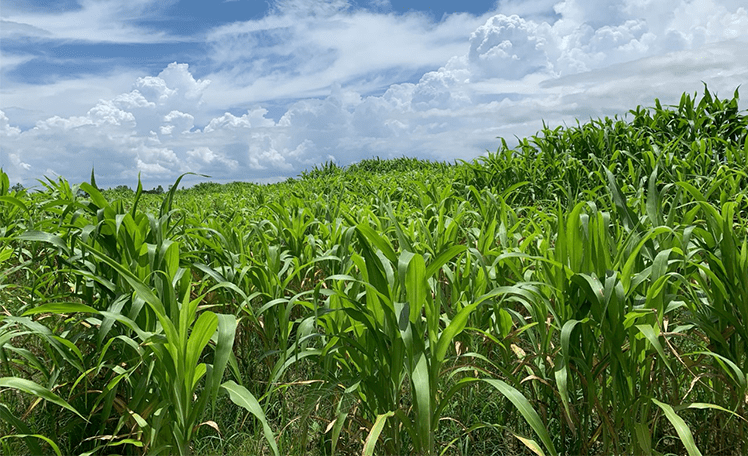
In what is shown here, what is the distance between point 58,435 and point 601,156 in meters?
4.91

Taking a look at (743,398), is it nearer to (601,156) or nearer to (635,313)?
(635,313)

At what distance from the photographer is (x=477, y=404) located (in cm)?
186

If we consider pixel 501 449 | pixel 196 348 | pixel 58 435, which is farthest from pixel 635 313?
pixel 58 435

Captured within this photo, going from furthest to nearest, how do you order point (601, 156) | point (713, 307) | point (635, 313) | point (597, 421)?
point (601, 156)
point (597, 421)
point (713, 307)
point (635, 313)

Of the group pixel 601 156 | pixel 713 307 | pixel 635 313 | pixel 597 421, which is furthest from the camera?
pixel 601 156

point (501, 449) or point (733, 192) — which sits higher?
point (733, 192)

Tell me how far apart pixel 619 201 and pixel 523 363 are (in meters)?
0.75

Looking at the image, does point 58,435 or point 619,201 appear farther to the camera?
point 619,201

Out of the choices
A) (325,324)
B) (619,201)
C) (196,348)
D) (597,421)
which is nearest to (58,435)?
(196,348)

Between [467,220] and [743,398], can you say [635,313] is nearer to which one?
[743,398]

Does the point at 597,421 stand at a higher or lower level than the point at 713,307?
lower

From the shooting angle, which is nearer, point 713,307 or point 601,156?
point 713,307

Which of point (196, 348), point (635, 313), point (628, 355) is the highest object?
point (196, 348)

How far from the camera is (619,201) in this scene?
1903mm
